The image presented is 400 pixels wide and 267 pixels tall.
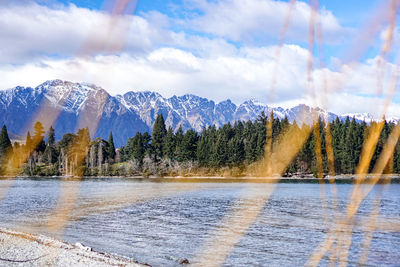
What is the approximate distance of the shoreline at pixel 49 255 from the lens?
15.6m

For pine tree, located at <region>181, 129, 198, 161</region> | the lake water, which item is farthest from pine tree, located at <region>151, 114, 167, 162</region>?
the lake water

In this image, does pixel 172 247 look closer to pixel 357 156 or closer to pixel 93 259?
pixel 93 259

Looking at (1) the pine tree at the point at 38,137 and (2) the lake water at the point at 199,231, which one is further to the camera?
(1) the pine tree at the point at 38,137

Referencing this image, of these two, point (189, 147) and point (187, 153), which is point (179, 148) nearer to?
point (189, 147)

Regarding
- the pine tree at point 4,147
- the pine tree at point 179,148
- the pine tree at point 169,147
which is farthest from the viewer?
the pine tree at point 169,147

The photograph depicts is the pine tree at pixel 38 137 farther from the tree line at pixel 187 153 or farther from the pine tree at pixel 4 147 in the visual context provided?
the pine tree at pixel 4 147

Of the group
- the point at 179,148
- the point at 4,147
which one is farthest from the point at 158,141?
the point at 4,147

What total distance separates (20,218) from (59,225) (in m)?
6.77

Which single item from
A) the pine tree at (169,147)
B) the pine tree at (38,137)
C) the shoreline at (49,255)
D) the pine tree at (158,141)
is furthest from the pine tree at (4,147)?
the shoreline at (49,255)

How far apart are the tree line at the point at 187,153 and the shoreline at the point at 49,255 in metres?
124

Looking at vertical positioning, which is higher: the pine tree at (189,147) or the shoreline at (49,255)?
the pine tree at (189,147)

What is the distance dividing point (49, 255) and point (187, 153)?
440ft

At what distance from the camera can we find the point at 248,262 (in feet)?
58.9

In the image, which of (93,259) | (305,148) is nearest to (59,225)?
(93,259)
